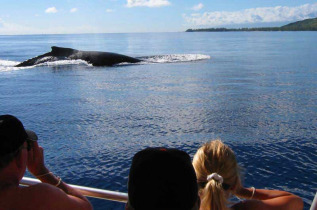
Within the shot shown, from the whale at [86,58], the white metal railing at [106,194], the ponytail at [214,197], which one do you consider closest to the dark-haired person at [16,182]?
the white metal railing at [106,194]

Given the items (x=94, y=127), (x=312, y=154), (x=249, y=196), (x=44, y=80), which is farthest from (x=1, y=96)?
(x=249, y=196)

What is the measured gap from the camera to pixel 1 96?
18500 mm

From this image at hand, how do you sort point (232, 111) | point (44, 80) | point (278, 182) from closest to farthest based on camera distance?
point (278, 182) < point (232, 111) < point (44, 80)

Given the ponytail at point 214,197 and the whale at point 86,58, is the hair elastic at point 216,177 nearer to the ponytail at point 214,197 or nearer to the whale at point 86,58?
the ponytail at point 214,197

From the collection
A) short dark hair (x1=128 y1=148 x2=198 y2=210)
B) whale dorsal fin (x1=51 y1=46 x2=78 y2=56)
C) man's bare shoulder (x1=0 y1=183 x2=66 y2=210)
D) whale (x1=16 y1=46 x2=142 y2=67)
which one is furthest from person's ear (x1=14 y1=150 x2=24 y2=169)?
whale dorsal fin (x1=51 y1=46 x2=78 y2=56)

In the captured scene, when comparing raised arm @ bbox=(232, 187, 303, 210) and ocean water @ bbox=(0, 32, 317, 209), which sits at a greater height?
raised arm @ bbox=(232, 187, 303, 210)

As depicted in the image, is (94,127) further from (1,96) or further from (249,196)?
(249,196)

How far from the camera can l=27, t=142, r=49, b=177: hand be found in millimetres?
2623

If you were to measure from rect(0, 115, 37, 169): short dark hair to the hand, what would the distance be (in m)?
0.33

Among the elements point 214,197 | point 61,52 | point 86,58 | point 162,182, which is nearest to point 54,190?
point 162,182

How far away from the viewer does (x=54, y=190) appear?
229 centimetres

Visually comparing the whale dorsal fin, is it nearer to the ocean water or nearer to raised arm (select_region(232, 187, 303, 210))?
the ocean water

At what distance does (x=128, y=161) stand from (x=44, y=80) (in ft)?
56.4

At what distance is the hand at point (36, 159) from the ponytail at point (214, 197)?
4.17ft
